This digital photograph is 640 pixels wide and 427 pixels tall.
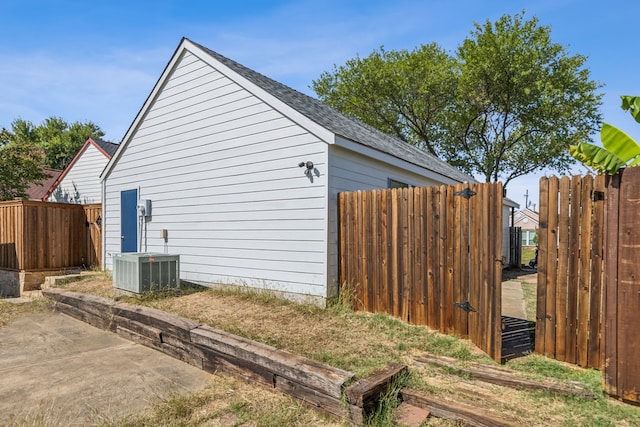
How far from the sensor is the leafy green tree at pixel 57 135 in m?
31.2

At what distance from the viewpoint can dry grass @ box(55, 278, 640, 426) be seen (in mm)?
2801

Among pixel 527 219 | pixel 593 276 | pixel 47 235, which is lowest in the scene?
pixel 527 219

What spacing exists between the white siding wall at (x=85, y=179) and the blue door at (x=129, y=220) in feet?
24.1

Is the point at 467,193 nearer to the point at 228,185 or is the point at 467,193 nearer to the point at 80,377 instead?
the point at 228,185

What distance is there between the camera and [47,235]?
958 cm

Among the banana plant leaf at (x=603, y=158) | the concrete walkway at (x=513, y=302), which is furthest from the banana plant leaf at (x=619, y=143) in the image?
the concrete walkway at (x=513, y=302)

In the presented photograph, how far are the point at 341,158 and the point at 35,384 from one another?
4.94 meters

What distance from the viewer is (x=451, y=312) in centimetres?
457

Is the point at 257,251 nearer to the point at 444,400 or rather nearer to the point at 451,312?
the point at 451,312

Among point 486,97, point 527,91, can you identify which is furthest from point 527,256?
point 486,97

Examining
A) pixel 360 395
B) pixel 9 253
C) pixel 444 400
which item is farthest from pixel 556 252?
pixel 9 253

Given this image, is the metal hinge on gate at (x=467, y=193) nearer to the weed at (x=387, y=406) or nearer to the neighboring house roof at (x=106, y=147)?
the weed at (x=387, y=406)

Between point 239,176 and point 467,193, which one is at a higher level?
point 239,176

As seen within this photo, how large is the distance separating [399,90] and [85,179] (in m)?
19.3
